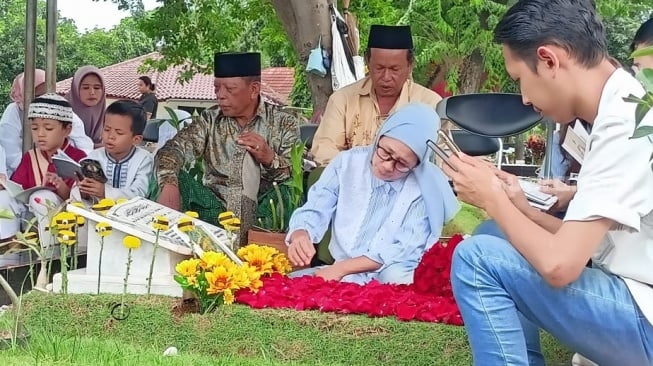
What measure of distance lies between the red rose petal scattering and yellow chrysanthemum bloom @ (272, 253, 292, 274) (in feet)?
0.64

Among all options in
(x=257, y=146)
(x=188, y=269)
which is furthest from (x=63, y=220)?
(x=257, y=146)

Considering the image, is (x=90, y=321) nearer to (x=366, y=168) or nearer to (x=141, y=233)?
(x=141, y=233)

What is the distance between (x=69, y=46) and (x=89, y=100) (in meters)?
38.7

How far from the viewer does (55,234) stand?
376 cm

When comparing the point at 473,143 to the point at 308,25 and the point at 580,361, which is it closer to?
the point at 308,25

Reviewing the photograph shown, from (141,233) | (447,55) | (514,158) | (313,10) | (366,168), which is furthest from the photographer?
(514,158)

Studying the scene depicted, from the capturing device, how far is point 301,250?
12.7 ft

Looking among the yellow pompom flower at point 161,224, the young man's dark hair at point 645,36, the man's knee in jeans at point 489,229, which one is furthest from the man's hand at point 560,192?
the yellow pompom flower at point 161,224

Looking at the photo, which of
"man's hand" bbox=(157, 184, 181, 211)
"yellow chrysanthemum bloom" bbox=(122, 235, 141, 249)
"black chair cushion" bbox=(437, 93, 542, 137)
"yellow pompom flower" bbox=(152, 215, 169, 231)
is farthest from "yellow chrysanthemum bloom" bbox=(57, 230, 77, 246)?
"black chair cushion" bbox=(437, 93, 542, 137)

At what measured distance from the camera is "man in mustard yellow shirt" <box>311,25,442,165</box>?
525cm

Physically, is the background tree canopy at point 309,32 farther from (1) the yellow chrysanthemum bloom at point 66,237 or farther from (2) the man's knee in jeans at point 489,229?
(1) the yellow chrysanthemum bloom at point 66,237

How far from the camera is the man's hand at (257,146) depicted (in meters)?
4.82

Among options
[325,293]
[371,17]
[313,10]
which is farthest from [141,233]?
[371,17]

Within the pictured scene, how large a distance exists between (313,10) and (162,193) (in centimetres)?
247
